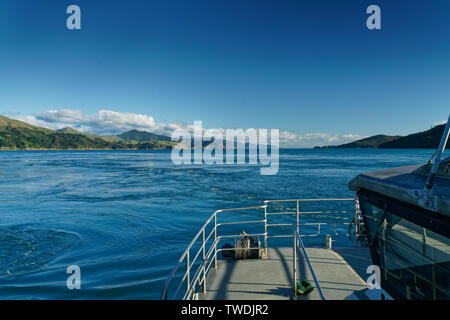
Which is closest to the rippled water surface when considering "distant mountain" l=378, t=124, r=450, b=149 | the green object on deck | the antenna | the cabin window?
the green object on deck

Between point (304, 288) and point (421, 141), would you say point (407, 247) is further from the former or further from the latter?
point (421, 141)

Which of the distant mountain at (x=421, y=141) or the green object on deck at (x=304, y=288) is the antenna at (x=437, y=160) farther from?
the distant mountain at (x=421, y=141)

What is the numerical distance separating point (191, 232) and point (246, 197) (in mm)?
10256

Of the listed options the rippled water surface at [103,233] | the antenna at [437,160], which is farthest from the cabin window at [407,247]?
the rippled water surface at [103,233]

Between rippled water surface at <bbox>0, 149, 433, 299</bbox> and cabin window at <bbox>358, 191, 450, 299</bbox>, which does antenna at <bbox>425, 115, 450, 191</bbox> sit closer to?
cabin window at <bbox>358, 191, 450, 299</bbox>

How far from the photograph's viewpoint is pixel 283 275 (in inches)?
231

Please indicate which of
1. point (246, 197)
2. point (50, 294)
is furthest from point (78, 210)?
point (246, 197)

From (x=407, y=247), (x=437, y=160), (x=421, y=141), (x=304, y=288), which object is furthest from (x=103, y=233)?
(x=421, y=141)

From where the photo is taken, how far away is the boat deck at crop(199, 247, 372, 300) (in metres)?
5.09

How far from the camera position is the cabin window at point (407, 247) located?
220 cm

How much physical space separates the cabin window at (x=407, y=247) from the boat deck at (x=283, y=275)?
2.33m
